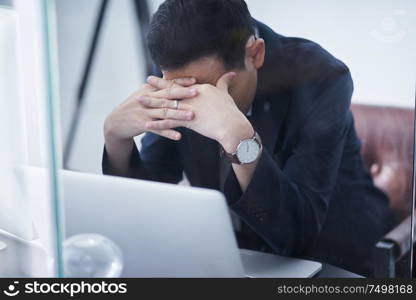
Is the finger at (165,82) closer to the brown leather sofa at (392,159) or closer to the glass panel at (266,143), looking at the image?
the glass panel at (266,143)

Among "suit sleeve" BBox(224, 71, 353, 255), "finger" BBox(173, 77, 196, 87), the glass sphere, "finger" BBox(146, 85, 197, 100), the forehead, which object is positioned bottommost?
the glass sphere

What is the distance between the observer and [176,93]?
0.77 m

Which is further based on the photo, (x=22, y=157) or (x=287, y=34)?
(x=22, y=157)

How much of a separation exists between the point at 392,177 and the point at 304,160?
0.13m

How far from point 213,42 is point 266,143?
0.17 metres

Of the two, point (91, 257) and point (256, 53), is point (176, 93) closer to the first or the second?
point (256, 53)

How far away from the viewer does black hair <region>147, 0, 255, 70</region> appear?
750 millimetres

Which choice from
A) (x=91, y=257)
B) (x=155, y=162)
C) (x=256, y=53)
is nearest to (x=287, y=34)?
(x=256, y=53)

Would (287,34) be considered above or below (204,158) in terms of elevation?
above

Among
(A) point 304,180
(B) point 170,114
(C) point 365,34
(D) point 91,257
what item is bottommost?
(D) point 91,257

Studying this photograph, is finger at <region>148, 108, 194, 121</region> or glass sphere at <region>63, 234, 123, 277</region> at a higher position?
finger at <region>148, 108, 194, 121</region>

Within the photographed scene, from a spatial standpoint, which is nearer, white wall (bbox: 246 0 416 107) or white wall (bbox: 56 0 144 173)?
white wall (bbox: 246 0 416 107)

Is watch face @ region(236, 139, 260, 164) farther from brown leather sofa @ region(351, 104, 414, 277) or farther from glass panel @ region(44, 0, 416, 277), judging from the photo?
brown leather sofa @ region(351, 104, 414, 277)

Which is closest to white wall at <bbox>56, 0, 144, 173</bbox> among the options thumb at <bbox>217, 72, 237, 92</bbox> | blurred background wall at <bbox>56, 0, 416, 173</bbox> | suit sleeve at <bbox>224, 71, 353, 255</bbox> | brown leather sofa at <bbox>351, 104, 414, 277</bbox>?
blurred background wall at <bbox>56, 0, 416, 173</bbox>
